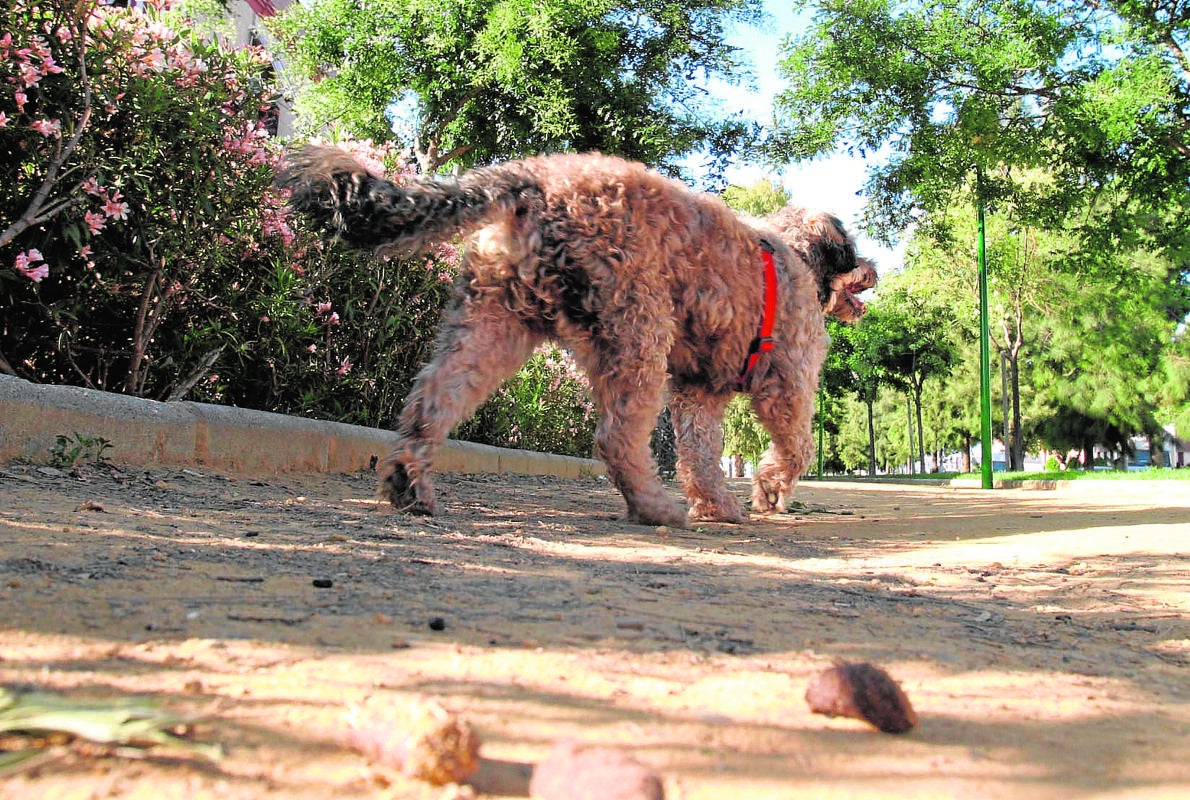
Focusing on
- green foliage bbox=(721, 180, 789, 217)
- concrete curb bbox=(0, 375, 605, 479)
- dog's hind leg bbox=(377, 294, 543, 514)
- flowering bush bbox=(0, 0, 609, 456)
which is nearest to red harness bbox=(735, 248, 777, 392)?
dog's hind leg bbox=(377, 294, 543, 514)

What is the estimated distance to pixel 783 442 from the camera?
18.8ft

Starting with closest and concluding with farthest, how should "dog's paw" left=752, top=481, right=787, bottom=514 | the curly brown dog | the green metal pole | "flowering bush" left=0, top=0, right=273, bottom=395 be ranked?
the curly brown dog, "flowering bush" left=0, top=0, right=273, bottom=395, "dog's paw" left=752, top=481, right=787, bottom=514, the green metal pole

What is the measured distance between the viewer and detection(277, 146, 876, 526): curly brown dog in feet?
13.4

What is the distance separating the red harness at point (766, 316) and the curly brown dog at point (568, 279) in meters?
0.08

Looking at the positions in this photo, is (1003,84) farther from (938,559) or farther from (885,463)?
(885,463)

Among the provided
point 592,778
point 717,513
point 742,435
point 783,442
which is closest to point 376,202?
point 717,513

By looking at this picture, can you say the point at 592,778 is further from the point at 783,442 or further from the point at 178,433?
the point at 783,442

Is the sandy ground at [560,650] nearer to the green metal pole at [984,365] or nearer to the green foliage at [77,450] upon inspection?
the green foliage at [77,450]

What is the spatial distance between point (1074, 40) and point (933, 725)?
50.1 feet

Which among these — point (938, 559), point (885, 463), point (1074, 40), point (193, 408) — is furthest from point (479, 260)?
point (885, 463)

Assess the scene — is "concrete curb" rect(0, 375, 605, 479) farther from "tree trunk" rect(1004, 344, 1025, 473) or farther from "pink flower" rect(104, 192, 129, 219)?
"tree trunk" rect(1004, 344, 1025, 473)

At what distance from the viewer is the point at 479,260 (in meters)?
4.45

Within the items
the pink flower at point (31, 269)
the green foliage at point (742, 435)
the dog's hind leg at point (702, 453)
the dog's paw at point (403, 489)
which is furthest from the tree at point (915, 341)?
the pink flower at point (31, 269)

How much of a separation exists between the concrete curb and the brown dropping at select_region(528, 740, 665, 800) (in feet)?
11.6
